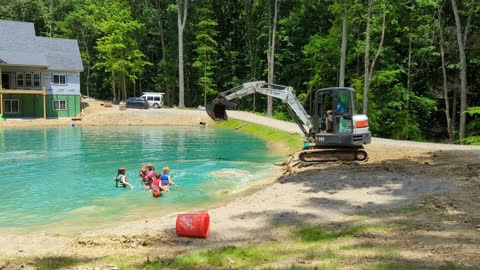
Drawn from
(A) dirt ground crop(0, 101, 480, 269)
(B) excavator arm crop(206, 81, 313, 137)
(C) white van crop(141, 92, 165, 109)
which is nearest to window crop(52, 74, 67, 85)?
(C) white van crop(141, 92, 165, 109)

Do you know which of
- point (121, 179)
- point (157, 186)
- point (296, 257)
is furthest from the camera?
point (121, 179)

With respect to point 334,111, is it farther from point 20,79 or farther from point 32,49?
point 32,49

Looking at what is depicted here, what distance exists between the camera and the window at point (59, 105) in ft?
177

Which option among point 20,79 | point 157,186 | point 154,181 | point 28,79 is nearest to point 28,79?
point 28,79

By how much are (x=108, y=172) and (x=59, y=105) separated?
3746 centimetres

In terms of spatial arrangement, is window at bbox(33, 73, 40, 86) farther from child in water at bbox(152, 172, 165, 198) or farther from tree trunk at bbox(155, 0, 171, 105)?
child in water at bbox(152, 172, 165, 198)

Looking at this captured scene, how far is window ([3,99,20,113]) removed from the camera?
171 feet

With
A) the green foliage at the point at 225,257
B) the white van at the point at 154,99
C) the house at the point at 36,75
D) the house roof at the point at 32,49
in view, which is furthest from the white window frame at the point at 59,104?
the green foliage at the point at 225,257

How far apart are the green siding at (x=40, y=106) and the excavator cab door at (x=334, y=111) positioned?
43.1m

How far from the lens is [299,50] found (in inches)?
2152

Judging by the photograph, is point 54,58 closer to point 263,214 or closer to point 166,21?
point 166,21

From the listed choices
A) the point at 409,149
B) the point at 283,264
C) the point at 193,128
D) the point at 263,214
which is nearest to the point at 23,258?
the point at 283,264

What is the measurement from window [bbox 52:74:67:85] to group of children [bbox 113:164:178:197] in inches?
1633

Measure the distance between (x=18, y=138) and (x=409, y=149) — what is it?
30342 mm
